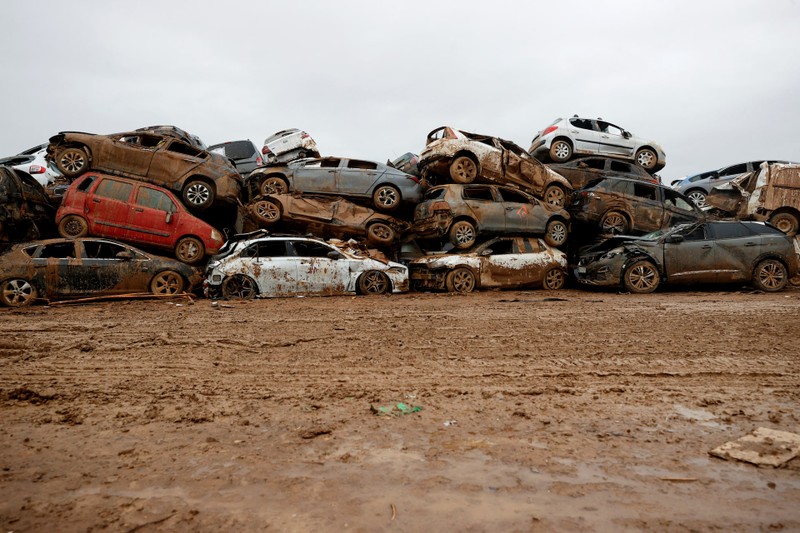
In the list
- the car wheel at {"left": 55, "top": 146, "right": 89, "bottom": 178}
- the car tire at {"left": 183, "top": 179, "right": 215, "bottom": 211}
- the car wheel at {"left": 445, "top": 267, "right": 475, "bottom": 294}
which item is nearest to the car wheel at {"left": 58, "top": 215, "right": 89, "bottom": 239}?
the car wheel at {"left": 55, "top": 146, "right": 89, "bottom": 178}

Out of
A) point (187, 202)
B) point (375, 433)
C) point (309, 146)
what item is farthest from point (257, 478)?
point (309, 146)

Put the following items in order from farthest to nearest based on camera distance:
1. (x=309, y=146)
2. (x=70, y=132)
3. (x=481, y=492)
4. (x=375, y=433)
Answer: (x=309, y=146) < (x=70, y=132) < (x=375, y=433) < (x=481, y=492)

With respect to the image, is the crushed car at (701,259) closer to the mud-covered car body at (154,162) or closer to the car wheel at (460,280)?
the car wheel at (460,280)

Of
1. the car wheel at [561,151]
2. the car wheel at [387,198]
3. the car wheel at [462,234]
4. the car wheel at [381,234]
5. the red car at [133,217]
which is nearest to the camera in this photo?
the red car at [133,217]

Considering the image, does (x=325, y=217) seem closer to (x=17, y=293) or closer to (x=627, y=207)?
(x=17, y=293)

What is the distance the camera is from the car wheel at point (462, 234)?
11555mm

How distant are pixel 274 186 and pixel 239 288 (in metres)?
3.54

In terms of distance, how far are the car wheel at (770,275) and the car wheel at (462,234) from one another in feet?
21.0

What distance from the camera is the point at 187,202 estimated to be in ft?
38.3

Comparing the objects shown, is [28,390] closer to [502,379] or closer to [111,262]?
[502,379]

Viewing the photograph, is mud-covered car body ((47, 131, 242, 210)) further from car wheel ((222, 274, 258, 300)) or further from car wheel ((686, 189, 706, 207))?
car wheel ((686, 189, 706, 207))

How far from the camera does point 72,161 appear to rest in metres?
11.0

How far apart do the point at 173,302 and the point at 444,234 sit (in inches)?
235

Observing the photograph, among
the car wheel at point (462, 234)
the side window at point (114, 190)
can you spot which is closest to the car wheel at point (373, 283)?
the car wheel at point (462, 234)
